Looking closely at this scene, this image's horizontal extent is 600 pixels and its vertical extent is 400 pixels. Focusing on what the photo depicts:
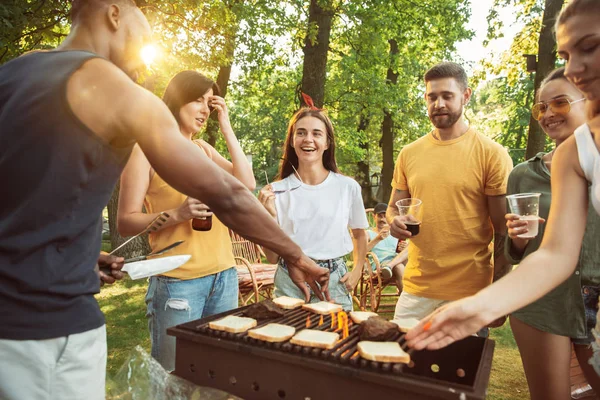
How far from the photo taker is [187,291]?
9.05 ft

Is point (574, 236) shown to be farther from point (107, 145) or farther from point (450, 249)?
point (107, 145)

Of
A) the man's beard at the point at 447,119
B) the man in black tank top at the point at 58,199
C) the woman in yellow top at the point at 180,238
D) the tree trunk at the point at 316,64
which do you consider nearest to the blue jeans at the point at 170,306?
the woman in yellow top at the point at 180,238

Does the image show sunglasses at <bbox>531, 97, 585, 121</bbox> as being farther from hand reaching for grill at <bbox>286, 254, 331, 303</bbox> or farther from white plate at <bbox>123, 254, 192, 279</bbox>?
white plate at <bbox>123, 254, 192, 279</bbox>

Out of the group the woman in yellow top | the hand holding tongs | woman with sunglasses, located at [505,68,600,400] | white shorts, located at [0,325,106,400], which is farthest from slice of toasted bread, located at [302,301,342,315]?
white shorts, located at [0,325,106,400]

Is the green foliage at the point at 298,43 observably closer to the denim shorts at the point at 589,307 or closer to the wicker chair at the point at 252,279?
the wicker chair at the point at 252,279

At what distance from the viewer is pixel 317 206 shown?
336 cm

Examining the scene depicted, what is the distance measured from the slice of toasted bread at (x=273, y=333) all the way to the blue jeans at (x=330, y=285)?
0.96 m

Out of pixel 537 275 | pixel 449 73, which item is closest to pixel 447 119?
pixel 449 73

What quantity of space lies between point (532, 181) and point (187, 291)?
2.48 meters

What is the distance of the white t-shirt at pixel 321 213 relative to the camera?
129 inches

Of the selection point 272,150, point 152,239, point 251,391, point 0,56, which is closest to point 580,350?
point 251,391

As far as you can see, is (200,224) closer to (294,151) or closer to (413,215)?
(294,151)

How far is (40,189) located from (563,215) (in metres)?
2.02

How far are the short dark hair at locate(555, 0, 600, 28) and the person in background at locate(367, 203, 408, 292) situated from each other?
16.8 ft
